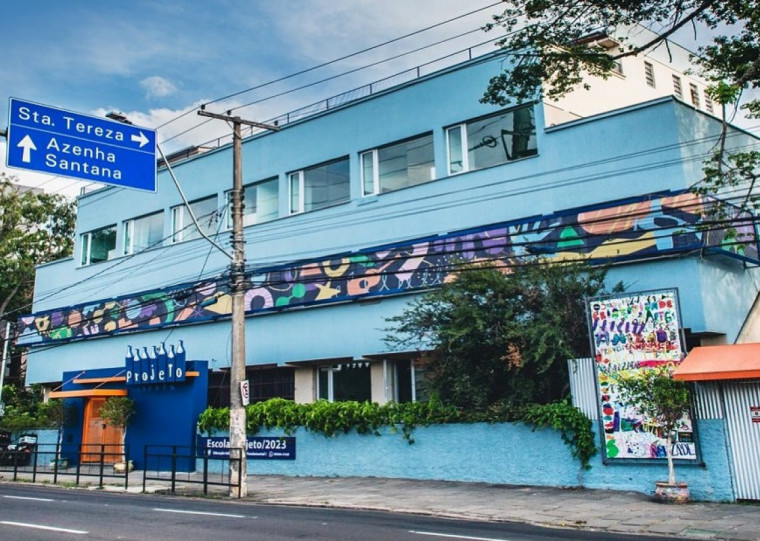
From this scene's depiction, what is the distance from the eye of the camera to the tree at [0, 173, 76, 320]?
41.9 metres

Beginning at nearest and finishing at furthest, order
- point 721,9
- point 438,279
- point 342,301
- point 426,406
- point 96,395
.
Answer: point 721,9
point 426,406
point 438,279
point 342,301
point 96,395

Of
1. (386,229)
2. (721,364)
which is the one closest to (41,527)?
(721,364)

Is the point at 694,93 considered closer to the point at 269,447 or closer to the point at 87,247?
the point at 269,447

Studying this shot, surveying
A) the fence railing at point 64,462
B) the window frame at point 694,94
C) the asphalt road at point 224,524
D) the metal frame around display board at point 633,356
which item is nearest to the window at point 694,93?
the window frame at point 694,94

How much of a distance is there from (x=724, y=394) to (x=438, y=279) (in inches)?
356

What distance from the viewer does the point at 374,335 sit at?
2348 centimetres

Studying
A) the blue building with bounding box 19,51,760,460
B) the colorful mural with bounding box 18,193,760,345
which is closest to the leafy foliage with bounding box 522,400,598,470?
the blue building with bounding box 19,51,760,460

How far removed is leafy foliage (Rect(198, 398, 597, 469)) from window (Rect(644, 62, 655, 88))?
50.4ft

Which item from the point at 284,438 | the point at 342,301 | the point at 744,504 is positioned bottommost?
the point at 744,504

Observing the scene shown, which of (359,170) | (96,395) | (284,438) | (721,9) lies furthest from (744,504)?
(96,395)

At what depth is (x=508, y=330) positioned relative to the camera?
17875 mm

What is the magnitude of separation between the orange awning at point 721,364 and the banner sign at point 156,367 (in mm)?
15825

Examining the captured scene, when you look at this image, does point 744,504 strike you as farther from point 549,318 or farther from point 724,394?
point 549,318

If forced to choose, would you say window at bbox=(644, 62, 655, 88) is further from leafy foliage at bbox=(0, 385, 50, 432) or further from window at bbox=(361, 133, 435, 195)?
leafy foliage at bbox=(0, 385, 50, 432)
